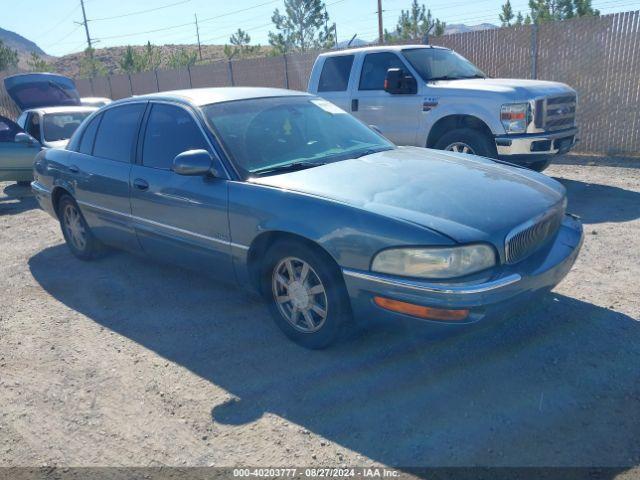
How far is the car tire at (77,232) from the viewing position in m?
5.77

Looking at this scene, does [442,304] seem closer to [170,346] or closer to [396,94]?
[170,346]

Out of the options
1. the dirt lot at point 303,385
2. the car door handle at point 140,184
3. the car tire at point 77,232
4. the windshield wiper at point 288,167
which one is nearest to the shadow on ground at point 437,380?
the dirt lot at point 303,385

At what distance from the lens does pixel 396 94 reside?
8.30 meters

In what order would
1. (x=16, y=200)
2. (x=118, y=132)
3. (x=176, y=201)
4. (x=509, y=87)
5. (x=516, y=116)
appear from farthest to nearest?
(x=16, y=200), (x=509, y=87), (x=516, y=116), (x=118, y=132), (x=176, y=201)

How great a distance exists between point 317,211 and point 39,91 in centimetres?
1196

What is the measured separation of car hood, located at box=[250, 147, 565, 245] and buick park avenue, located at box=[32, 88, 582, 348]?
0.5 inches

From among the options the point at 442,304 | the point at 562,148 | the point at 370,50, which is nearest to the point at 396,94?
the point at 370,50

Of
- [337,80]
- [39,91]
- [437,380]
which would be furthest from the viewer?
[39,91]

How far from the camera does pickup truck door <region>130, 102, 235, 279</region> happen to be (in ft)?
13.3

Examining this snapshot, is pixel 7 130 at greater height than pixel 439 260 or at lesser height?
greater

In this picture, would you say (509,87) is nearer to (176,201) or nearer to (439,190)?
(439,190)

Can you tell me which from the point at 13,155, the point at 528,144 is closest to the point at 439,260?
the point at 528,144

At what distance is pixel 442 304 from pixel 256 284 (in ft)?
4.71

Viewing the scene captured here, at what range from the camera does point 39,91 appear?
13.1 meters
